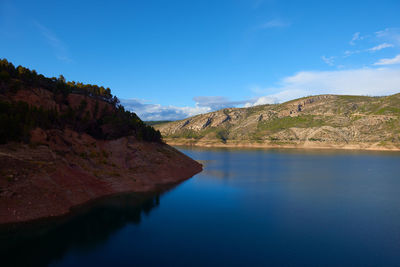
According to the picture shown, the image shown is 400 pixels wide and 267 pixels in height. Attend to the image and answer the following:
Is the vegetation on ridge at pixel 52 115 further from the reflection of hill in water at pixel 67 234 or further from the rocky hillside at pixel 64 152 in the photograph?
the reflection of hill in water at pixel 67 234

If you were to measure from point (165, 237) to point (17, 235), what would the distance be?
50.3 feet

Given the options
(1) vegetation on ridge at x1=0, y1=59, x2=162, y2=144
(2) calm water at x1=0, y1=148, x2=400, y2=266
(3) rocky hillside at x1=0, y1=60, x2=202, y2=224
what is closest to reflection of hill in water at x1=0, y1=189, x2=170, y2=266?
(2) calm water at x1=0, y1=148, x2=400, y2=266

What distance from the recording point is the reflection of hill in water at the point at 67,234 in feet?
77.4

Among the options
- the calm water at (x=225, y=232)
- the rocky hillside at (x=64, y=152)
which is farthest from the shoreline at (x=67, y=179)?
the calm water at (x=225, y=232)

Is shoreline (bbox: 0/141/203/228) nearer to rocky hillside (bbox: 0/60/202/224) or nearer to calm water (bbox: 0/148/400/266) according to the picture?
rocky hillside (bbox: 0/60/202/224)

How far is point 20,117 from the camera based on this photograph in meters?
42.7

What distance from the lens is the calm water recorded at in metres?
23.5

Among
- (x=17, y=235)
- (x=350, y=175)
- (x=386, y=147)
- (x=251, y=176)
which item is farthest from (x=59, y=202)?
(x=386, y=147)

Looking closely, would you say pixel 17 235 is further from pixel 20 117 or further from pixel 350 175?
pixel 350 175

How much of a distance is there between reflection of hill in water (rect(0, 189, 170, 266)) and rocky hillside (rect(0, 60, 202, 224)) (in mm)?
3305

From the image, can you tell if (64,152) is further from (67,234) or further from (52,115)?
(67,234)

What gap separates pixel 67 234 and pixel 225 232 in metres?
17.4

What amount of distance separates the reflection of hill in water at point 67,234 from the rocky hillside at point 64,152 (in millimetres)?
3305

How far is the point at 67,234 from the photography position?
28.7 meters
